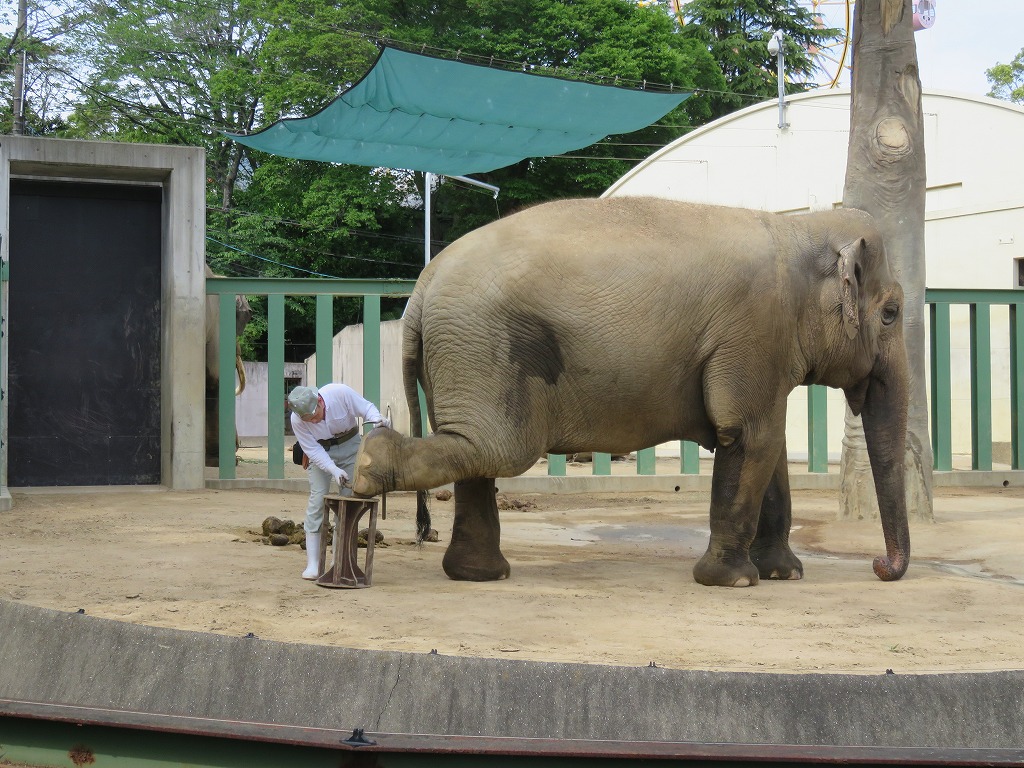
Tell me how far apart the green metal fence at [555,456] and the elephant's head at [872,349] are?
5207 millimetres

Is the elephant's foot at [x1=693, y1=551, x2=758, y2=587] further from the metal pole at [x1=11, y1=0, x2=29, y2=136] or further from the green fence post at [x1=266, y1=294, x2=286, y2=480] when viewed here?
the metal pole at [x1=11, y1=0, x2=29, y2=136]

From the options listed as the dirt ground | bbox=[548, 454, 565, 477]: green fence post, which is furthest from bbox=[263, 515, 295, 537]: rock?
bbox=[548, 454, 565, 477]: green fence post

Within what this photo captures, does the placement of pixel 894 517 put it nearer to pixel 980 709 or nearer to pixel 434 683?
pixel 980 709

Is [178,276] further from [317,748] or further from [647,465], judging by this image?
[317,748]

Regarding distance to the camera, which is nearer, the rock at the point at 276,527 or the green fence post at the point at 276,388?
the rock at the point at 276,527

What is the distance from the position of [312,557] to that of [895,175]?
6.34 metres

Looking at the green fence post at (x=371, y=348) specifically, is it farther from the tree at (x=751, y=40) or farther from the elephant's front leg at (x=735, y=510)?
the tree at (x=751, y=40)

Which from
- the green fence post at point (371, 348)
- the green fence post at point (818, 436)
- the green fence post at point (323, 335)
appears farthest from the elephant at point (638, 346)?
the green fence post at point (818, 436)

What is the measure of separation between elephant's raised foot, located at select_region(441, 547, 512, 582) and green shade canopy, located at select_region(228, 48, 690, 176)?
23.0 feet

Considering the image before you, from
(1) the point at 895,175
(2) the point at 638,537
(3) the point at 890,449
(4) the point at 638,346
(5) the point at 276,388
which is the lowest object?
(2) the point at 638,537

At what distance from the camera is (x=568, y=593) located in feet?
21.3

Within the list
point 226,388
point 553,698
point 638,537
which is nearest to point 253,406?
point 226,388

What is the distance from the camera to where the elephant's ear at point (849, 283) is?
681cm

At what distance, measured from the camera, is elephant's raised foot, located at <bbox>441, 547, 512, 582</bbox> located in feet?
22.5
